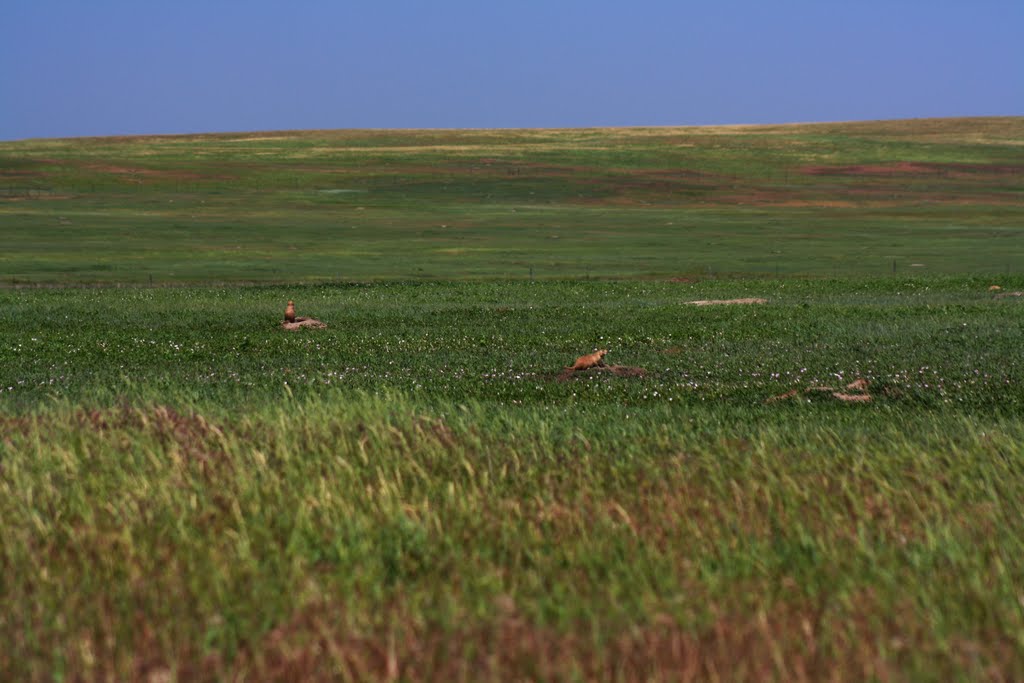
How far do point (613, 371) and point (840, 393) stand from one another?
440 cm

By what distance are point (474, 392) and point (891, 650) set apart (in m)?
13.2

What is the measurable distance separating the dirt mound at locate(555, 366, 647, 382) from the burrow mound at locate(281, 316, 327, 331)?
32.6 ft

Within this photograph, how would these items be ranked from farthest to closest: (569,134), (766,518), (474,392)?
1. (569,134)
2. (474,392)
3. (766,518)

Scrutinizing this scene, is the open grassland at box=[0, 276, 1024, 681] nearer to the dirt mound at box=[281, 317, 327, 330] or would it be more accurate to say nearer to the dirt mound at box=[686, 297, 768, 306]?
the dirt mound at box=[281, 317, 327, 330]

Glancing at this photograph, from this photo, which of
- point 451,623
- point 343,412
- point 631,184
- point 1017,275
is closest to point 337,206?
point 631,184

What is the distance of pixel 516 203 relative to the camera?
102250 millimetres

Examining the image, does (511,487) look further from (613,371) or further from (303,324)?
(303,324)

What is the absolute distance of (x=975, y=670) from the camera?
19.4 feet

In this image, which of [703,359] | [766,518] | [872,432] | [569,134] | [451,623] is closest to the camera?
[451,623]

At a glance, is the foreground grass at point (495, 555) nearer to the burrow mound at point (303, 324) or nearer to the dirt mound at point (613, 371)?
the dirt mound at point (613, 371)

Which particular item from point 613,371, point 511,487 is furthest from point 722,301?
point 511,487

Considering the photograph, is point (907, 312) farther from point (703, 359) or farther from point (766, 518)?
point (766, 518)

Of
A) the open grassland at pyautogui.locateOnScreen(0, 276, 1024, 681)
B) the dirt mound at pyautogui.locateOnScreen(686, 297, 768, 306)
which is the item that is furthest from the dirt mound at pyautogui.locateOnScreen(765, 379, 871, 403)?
the dirt mound at pyautogui.locateOnScreen(686, 297, 768, 306)

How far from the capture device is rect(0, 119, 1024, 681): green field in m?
6.38
